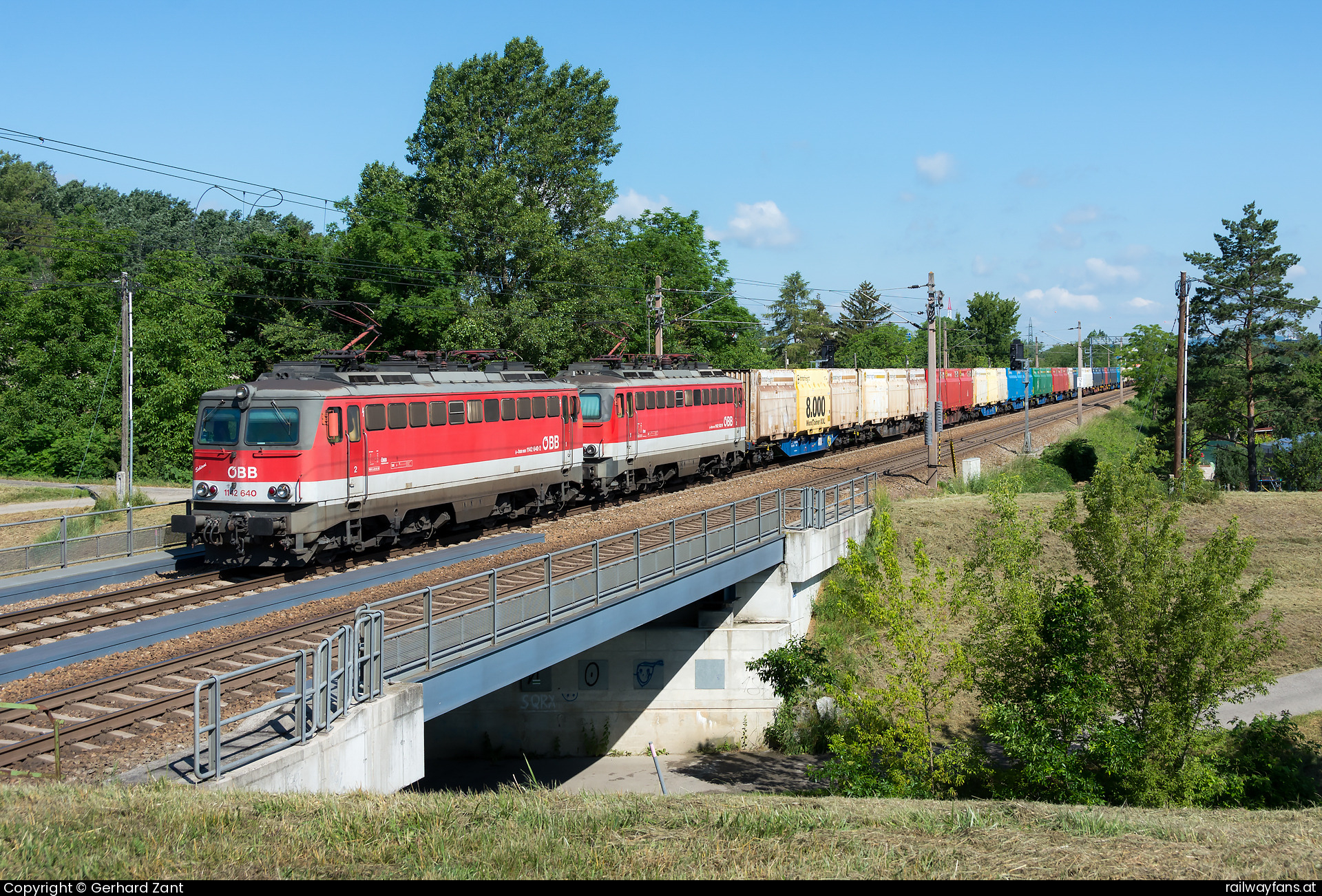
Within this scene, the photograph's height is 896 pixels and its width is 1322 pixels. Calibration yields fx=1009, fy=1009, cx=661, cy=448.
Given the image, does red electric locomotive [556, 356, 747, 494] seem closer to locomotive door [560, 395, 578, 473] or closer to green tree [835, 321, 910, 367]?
locomotive door [560, 395, 578, 473]

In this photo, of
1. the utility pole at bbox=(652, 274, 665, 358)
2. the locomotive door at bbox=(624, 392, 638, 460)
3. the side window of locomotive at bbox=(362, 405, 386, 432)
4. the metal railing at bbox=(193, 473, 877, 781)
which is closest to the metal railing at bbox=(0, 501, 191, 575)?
the side window of locomotive at bbox=(362, 405, 386, 432)

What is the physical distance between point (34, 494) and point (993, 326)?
133m

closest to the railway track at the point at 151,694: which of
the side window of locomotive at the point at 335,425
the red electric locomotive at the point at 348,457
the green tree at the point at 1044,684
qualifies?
the red electric locomotive at the point at 348,457

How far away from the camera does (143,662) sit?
512 inches

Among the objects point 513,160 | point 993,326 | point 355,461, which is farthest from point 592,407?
point 993,326

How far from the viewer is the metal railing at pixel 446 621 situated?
10.3m

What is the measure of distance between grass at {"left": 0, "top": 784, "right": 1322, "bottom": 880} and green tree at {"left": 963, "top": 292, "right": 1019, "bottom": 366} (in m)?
144

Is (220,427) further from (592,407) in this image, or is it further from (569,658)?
(592,407)

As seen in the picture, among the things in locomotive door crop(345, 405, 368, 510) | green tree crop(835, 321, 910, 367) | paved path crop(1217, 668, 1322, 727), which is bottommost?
paved path crop(1217, 668, 1322, 727)

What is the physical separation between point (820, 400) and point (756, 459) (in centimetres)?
538

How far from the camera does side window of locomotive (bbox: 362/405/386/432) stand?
19031mm

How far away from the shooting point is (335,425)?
18234mm
